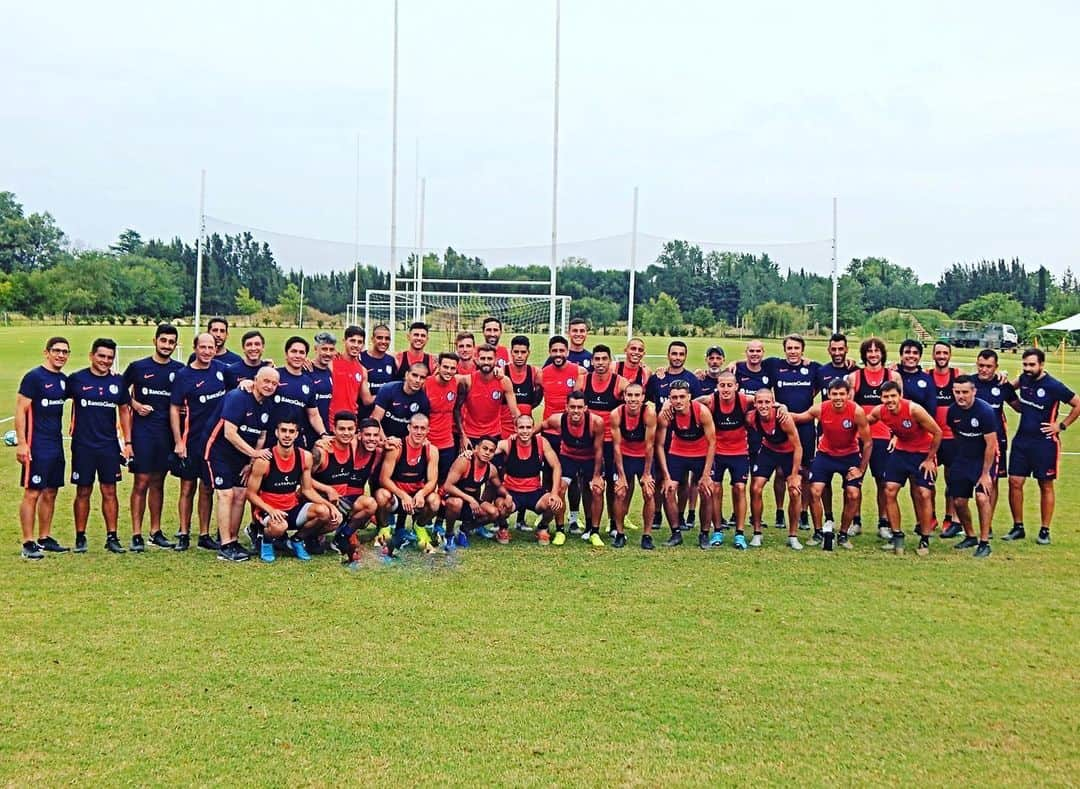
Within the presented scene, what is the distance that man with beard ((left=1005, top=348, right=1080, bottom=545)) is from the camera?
27.3ft

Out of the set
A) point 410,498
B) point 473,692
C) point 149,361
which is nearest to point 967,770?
point 473,692

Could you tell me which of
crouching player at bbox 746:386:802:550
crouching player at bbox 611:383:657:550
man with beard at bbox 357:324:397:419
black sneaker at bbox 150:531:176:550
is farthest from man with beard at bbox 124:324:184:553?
crouching player at bbox 746:386:802:550

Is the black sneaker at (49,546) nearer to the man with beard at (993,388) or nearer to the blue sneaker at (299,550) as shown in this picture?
the blue sneaker at (299,550)

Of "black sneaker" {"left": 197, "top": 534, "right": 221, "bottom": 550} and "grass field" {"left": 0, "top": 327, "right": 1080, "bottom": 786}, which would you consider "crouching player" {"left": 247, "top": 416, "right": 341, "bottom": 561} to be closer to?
"grass field" {"left": 0, "top": 327, "right": 1080, "bottom": 786}

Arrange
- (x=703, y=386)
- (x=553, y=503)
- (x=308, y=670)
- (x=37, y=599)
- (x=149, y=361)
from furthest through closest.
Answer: (x=703, y=386)
(x=553, y=503)
(x=149, y=361)
(x=37, y=599)
(x=308, y=670)

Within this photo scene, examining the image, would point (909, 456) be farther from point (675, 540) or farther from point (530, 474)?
point (530, 474)

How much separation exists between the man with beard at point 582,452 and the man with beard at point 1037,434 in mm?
3685

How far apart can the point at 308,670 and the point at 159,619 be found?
1.34 m

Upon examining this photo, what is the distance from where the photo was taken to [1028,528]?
348 inches

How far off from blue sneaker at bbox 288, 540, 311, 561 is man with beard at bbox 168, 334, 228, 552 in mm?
702

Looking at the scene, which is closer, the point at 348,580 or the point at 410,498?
the point at 348,580

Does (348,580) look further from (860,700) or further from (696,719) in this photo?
(860,700)

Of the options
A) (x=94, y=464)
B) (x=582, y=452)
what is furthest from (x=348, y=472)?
(x=582, y=452)

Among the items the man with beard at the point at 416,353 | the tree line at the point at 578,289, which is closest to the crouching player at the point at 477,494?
the man with beard at the point at 416,353
